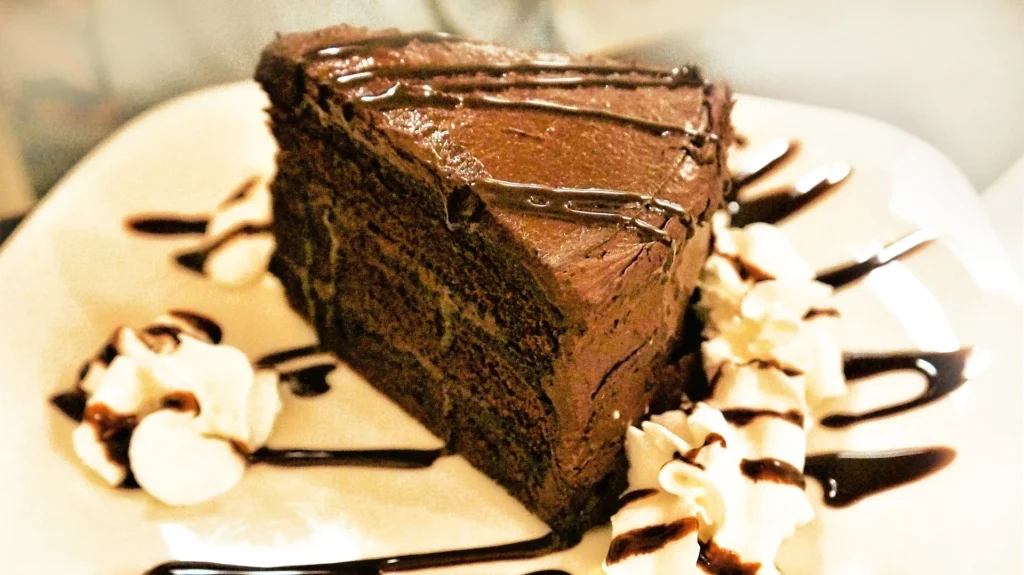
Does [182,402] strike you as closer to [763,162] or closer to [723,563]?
[723,563]

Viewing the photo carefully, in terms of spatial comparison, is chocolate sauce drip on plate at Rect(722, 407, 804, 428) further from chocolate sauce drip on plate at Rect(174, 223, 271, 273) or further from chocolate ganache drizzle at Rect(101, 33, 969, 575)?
chocolate sauce drip on plate at Rect(174, 223, 271, 273)

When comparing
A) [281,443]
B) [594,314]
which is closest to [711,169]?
[594,314]

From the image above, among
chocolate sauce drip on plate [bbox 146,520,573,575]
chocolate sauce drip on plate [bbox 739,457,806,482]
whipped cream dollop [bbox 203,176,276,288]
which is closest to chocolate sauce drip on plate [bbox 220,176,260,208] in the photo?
whipped cream dollop [bbox 203,176,276,288]

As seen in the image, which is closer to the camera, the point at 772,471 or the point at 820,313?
the point at 772,471

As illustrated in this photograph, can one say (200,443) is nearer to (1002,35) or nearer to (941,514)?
(941,514)

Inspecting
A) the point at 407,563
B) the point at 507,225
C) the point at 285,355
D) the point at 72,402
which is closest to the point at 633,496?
the point at 407,563

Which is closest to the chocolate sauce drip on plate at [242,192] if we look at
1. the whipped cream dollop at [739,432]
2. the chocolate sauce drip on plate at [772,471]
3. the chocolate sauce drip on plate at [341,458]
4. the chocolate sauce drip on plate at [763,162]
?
the chocolate sauce drip on plate at [341,458]
